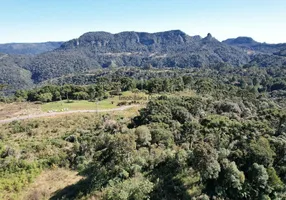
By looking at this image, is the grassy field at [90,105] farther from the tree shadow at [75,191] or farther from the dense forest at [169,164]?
the tree shadow at [75,191]

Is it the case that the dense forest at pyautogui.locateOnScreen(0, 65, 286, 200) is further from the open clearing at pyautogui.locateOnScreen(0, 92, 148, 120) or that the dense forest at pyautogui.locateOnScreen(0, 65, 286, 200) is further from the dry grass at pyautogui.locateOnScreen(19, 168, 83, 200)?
the open clearing at pyautogui.locateOnScreen(0, 92, 148, 120)

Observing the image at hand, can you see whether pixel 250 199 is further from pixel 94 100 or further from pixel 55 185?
pixel 94 100

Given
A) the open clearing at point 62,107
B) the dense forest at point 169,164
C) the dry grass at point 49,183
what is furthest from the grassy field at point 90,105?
the dry grass at point 49,183


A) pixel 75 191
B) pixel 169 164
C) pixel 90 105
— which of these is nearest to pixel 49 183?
pixel 75 191

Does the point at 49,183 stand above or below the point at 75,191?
below

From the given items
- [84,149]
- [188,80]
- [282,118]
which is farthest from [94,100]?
[282,118]

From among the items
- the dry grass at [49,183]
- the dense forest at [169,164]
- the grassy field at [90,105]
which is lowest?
the grassy field at [90,105]

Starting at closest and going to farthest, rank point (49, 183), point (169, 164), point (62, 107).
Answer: point (169, 164), point (49, 183), point (62, 107)

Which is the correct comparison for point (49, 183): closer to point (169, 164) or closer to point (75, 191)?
point (75, 191)
